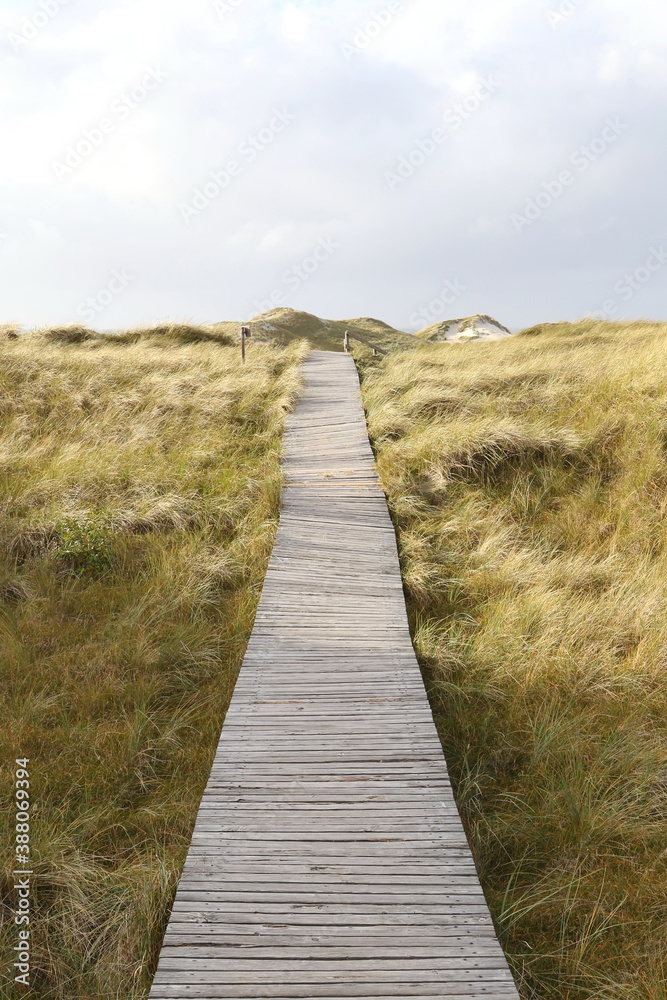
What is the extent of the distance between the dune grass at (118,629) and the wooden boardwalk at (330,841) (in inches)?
12.2

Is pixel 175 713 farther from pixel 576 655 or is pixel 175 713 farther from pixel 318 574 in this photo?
pixel 576 655

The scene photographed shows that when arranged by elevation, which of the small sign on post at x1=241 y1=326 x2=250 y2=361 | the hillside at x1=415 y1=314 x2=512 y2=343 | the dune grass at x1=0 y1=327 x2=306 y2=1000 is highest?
the hillside at x1=415 y1=314 x2=512 y2=343

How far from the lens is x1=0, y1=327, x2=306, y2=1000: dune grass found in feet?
8.59

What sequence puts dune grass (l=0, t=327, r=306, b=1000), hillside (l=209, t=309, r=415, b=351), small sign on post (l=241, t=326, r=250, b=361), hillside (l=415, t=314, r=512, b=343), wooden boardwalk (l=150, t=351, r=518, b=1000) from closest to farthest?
wooden boardwalk (l=150, t=351, r=518, b=1000), dune grass (l=0, t=327, r=306, b=1000), small sign on post (l=241, t=326, r=250, b=361), hillside (l=209, t=309, r=415, b=351), hillside (l=415, t=314, r=512, b=343)

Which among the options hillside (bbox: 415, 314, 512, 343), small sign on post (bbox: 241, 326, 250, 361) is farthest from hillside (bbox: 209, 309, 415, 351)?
small sign on post (bbox: 241, 326, 250, 361)

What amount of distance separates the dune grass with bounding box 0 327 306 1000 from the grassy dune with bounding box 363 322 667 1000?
1.43 metres

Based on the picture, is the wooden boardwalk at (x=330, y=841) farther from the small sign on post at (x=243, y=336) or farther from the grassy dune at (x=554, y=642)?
the small sign on post at (x=243, y=336)

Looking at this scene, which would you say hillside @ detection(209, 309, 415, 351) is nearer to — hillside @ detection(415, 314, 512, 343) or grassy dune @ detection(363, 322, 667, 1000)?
hillside @ detection(415, 314, 512, 343)

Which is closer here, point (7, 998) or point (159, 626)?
point (7, 998)

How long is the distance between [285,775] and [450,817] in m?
0.78

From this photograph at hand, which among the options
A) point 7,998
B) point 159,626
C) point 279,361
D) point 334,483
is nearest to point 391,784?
point 7,998

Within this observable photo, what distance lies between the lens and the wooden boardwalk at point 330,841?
2170 millimetres

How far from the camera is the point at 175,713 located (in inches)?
149

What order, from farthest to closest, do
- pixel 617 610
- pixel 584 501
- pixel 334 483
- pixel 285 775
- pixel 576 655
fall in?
pixel 334 483
pixel 584 501
pixel 617 610
pixel 576 655
pixel 285 775
